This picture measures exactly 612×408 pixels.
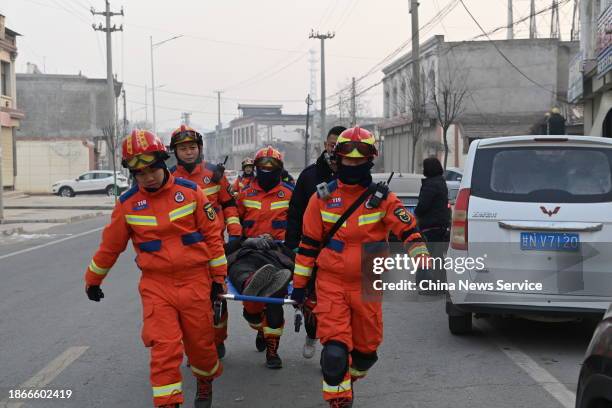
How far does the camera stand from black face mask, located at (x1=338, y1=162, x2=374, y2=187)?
5.05 m

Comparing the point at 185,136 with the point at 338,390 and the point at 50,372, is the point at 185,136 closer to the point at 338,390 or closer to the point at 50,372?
the point at 50,372

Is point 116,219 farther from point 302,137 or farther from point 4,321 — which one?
point 302,137

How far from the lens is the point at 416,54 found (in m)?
26.8

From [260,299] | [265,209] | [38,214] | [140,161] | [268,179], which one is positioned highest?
[140,161]

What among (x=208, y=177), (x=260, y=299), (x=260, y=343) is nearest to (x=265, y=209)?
(x=208, y=177)

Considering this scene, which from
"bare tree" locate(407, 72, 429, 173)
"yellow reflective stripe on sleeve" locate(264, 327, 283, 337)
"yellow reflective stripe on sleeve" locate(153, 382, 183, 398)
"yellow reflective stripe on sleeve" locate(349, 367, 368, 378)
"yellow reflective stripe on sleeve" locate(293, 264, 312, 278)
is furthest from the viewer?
"bare tree" locate(407, 72, 429, 173)

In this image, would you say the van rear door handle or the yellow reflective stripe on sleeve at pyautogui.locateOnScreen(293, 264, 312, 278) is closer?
the yellow reflective stripe on sleeve at pyautogui.locateOnScreen(293, 264, 312, 278)

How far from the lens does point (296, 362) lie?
6852mm

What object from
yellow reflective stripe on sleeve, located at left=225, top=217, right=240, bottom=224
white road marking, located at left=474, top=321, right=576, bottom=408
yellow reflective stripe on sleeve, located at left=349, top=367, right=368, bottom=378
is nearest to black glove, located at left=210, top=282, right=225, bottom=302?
yellow reflective stripe on sleeve, located at left=349, top=367, right=368, bottom=378

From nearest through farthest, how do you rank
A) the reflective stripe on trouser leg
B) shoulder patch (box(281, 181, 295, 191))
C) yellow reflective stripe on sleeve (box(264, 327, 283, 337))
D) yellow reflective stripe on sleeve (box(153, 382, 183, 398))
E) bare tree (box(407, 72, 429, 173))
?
yellow reflective stripe on sleeve (box(153, 382, 183, 398)), the reflective stripe on trouser leg, yellow reflective stripe on sleeve (box(264, 327, 283, 337)), shoulder patch (box(281, 181, 295, 191)), bare tree (box(407, 72, 429, 173))

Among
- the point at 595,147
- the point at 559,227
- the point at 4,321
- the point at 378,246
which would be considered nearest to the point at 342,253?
the point at 378,246

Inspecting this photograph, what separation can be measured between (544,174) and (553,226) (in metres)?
0.55

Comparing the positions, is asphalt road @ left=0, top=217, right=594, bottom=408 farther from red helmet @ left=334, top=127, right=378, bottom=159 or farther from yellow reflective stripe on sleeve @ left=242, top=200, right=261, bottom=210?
red helmet @ left=334, top=127, right=378, bottom=159

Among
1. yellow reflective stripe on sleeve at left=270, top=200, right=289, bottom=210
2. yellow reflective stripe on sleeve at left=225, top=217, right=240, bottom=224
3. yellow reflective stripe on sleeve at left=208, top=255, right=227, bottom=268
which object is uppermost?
yellow reflective stripe on sleeve at left=270, top=200, right=289, bottom=210
